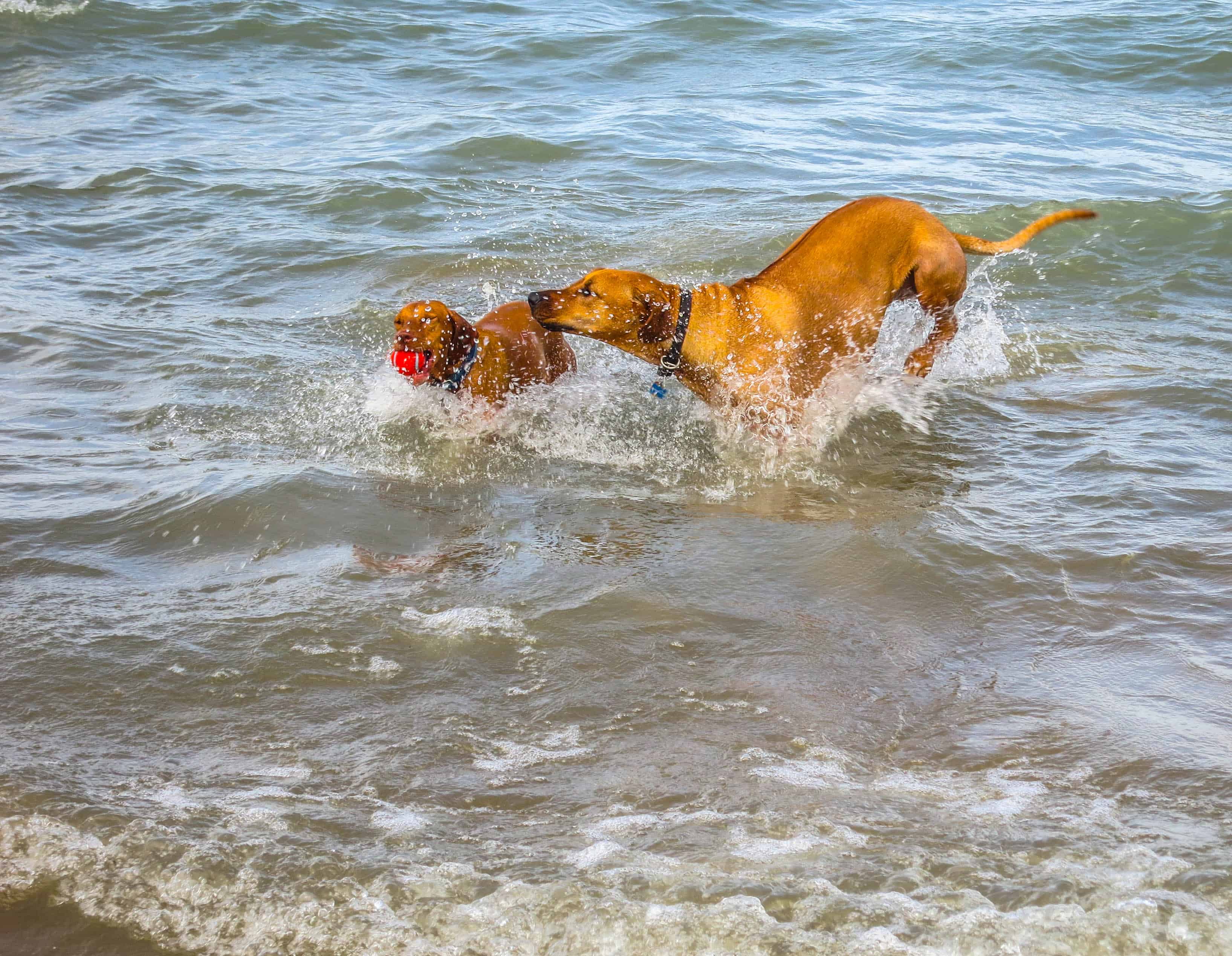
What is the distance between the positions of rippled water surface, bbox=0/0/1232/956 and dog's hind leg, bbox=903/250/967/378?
120 millimetres

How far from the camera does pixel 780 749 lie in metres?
3.26

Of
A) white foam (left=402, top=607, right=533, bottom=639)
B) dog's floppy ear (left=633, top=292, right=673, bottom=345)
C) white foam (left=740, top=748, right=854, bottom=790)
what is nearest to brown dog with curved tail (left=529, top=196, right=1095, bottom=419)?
dog's floppy ear (left=633, top=292, right=673, bottom=345)

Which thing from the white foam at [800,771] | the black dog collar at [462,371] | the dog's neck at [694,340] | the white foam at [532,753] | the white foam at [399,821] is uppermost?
the dog's neck at [694,340]

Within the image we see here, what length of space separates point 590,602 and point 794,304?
6.43 ft

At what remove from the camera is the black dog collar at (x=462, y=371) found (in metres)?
5.60

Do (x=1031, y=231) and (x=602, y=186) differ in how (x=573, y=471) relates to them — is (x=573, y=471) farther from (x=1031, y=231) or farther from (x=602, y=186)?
(x=602, y=186)

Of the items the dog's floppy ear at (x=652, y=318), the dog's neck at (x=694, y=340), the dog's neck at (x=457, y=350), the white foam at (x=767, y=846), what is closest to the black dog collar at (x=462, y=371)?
the dog's neck at (x=457, y=350)

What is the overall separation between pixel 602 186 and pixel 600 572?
6929 millimetres

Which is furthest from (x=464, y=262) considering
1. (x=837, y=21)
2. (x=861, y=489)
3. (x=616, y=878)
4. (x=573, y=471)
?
(x=837, y=21)

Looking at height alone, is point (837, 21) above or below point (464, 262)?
above

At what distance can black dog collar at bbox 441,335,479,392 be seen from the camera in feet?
18.4

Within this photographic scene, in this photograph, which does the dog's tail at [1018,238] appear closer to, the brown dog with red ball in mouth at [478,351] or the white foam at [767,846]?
the brown dog with red ball in mouth at [478,351]

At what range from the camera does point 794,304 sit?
17.6 feet

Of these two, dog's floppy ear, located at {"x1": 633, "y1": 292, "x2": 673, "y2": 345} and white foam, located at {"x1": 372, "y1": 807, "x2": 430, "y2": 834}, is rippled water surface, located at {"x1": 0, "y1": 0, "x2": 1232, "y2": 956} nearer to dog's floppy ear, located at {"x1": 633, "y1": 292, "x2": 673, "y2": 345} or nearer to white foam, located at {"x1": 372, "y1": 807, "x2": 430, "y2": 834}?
white foam, located at {"x1": 372, "y1": 807, "x2": 430, "y2": 834}
